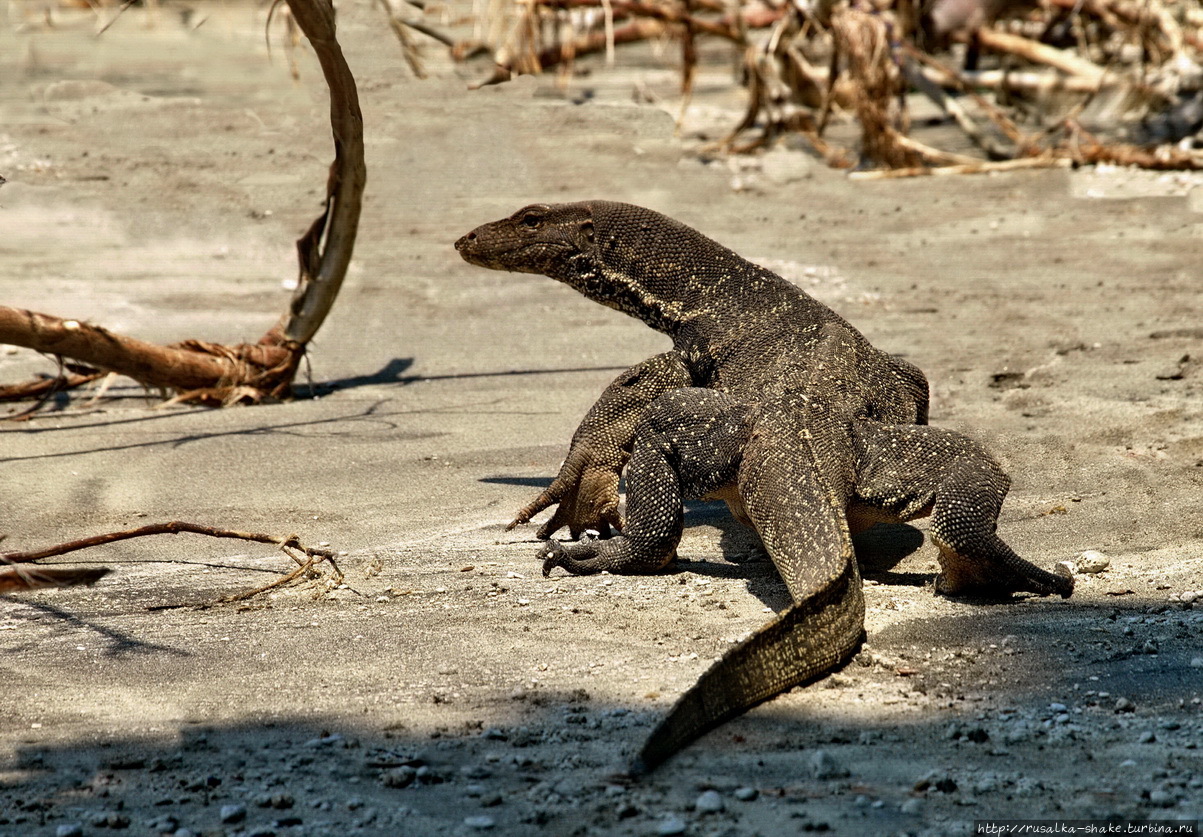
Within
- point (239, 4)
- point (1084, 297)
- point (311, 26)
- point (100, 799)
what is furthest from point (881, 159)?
point (239, 4)

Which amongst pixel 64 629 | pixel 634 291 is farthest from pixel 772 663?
pixel 634 291

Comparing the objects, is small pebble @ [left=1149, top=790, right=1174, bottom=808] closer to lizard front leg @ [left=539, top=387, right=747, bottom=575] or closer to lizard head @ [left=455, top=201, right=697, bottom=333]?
lizard front leg @ [left=539, top=387, right=747, bottom=575]

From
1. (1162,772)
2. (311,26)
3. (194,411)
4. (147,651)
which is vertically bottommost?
(194,411)

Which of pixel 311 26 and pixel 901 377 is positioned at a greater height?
pixel 311 26

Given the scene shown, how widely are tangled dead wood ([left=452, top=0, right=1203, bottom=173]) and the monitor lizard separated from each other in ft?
18.6

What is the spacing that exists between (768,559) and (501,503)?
1241mm

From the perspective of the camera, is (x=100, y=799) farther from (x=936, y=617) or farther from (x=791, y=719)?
(x=936, y=617)

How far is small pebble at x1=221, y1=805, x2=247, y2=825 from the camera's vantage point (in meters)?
2.65

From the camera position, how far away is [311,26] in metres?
5.93

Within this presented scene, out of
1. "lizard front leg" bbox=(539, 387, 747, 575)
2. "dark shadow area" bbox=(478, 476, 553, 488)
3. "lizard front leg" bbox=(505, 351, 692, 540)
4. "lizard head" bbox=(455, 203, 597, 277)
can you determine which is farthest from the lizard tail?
"lizard head" bbox=(455, 203, 597, 277)

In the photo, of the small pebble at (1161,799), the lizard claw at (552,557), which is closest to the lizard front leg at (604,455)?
the lizard claw at (552,557)

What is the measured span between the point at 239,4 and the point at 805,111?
34.4ft

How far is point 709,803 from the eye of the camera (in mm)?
2650

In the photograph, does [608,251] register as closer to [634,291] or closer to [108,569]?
[634,291]
